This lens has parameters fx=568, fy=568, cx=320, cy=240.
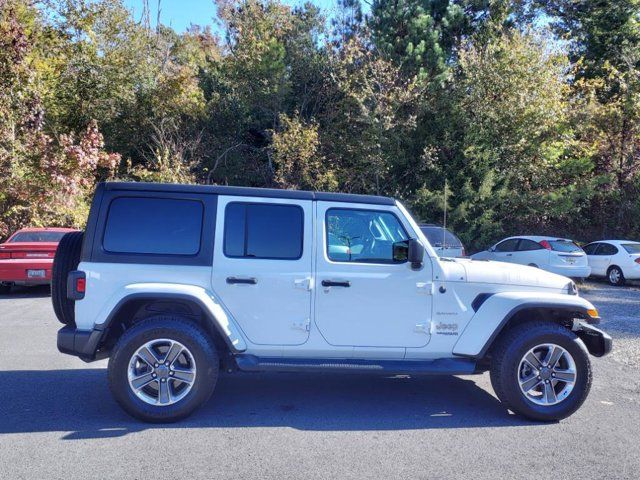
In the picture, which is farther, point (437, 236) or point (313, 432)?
point (437, 236)

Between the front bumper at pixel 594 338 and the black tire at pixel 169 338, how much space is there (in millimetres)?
3601

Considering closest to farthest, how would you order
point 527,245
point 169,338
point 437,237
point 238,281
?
point 169,338
point 238,281
point 437,237
point 527,245

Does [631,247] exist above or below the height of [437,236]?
above

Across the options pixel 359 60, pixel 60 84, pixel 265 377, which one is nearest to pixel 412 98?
pixel 359 60

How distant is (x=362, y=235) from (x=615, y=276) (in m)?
14.4

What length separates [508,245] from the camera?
1755 centimetres

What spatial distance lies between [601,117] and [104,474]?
74.7 feet

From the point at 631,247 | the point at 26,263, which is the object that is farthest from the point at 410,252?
the point at 631,247

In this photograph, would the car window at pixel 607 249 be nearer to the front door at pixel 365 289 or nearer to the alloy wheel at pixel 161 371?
the front door at pixel 365 289

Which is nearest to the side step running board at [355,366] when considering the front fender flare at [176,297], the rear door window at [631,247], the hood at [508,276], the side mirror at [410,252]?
the front fender flare at [176,297]

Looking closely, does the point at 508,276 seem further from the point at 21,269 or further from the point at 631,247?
the point at 631,247

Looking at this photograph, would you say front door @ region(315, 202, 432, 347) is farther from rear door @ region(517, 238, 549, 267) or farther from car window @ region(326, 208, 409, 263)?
rear door @ region(517, 238, 549, 267)

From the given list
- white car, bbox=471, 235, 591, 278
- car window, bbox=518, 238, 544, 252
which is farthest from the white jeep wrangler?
car window, bbox=518, 238, 544, 252

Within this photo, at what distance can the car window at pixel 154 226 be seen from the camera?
5.20 metres
